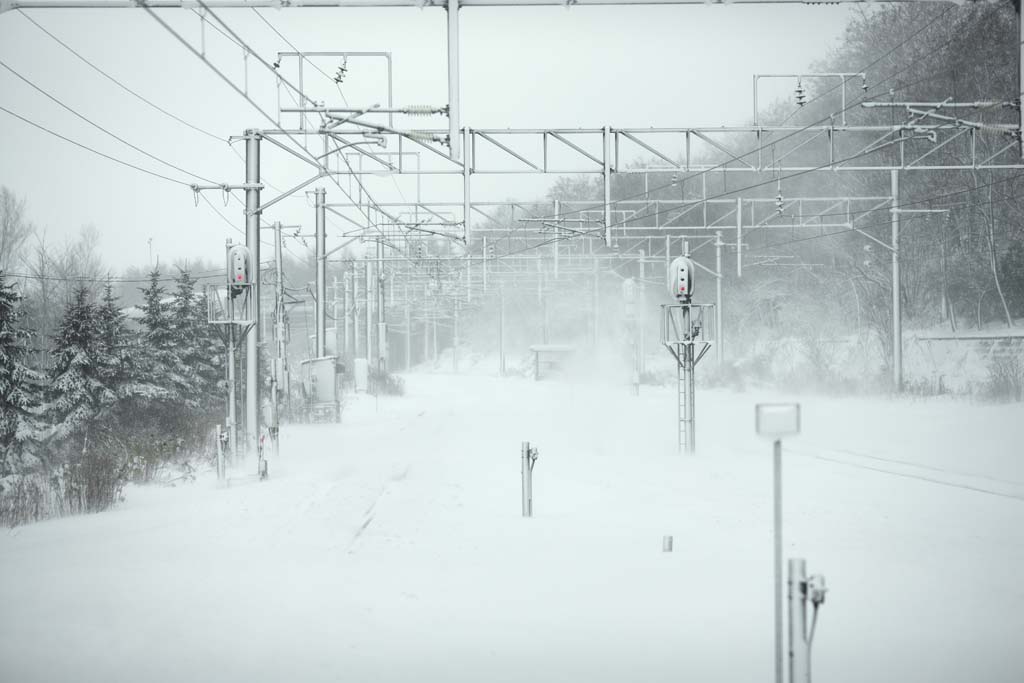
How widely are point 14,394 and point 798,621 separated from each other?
15.7 m

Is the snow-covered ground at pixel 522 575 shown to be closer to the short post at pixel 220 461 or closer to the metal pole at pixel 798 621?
the short post at pixel 220 461

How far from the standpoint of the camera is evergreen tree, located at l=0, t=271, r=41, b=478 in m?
16.3

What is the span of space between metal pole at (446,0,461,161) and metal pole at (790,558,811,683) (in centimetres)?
735

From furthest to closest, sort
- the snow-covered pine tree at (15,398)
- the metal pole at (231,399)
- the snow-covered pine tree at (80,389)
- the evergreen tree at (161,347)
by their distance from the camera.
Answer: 1. the evergreen tree at (161,347)
2. the snow-covered pine tree at (80,389)
3. the snow-covered pine tree at (15,398)
4. the metal pole at (231,399)

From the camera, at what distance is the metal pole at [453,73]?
10125mm

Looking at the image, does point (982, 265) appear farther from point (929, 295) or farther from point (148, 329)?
point (148, 329)

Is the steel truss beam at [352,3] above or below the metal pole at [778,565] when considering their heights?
above

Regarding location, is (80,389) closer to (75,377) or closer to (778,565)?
(75,377)

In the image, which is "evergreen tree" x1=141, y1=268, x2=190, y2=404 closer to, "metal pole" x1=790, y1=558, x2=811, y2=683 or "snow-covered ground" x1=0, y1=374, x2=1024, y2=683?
"snow-covered ground" x1=0, y1=374, x2=1024, y2=683

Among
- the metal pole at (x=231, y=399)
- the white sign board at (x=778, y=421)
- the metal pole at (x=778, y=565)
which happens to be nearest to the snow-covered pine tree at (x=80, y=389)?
the metal pole at (x=231, y=399)

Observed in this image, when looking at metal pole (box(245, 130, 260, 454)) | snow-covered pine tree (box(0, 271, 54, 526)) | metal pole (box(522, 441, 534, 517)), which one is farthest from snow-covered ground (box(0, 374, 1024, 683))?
snow-covered pine tree (box(0, 271, 54, 526))

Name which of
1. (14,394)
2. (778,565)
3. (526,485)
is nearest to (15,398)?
(14,394)

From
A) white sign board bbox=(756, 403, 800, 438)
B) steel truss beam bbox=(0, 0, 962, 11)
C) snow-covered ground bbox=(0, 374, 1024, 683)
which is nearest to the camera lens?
white sign board bbox=(756, 403, 800, 438)

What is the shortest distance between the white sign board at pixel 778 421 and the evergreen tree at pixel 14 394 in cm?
1498
